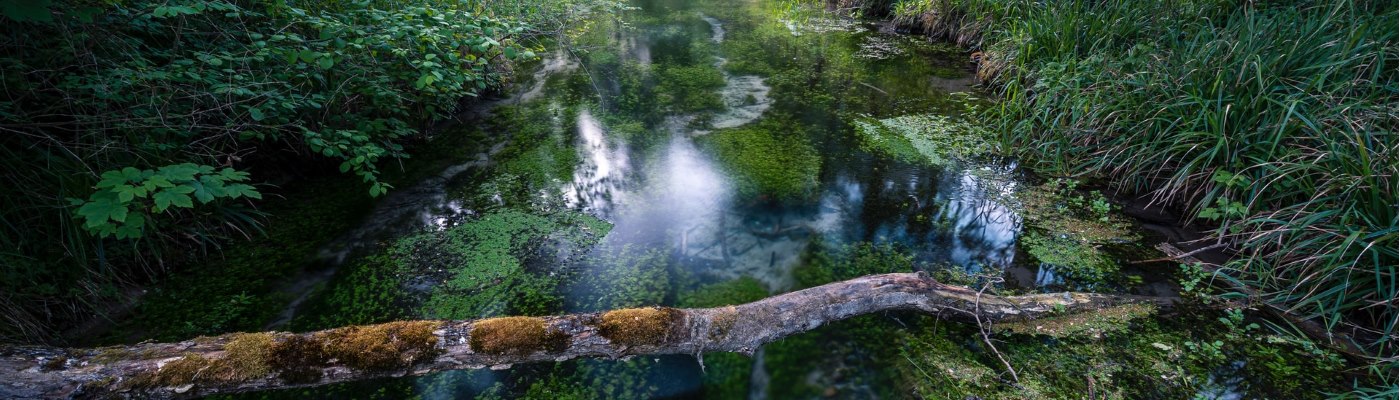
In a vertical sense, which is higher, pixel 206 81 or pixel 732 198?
pixel 206 81

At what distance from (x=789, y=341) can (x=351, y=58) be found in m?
2.48

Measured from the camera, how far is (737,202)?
10.6 ft

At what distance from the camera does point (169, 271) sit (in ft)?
7.61

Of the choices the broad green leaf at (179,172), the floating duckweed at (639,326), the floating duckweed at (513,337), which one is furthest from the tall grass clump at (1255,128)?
the broad green leaf at (179,172)

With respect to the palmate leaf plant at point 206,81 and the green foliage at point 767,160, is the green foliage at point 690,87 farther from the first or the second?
the palmate leaf plant at point 206,81

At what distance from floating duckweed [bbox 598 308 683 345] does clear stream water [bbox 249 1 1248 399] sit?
0.96 ft

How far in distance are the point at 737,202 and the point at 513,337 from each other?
1.79 metres

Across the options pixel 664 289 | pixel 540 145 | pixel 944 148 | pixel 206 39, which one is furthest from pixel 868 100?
pixel 206 39

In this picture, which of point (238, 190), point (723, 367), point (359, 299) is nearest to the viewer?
point (238, 190)

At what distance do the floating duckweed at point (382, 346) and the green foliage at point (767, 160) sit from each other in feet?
6.58

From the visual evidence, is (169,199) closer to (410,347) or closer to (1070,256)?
(410,347)

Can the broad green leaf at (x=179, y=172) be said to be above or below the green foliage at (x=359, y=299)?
above

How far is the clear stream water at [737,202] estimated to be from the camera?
1979mm

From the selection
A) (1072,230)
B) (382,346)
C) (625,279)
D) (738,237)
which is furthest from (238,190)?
(1072,230)
